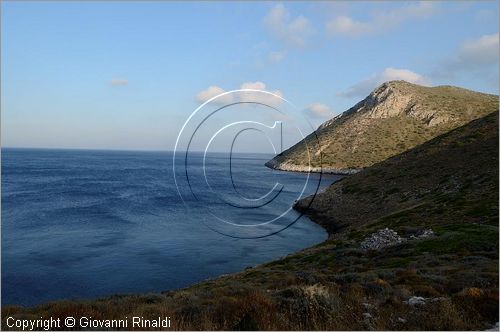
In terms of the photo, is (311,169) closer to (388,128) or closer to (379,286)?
(388,128)

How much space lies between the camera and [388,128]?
180 meters

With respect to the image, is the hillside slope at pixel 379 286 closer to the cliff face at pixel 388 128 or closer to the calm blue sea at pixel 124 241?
the calm blue sea at pixel 124 241

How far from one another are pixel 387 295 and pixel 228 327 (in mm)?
6403

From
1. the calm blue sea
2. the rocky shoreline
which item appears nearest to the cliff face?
the rocky shoreline

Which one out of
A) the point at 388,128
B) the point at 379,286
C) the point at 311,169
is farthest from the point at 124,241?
the point at 388,128

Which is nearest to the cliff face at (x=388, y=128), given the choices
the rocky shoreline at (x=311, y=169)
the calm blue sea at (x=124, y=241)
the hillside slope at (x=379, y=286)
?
the rocky shoreline at (x=311, y=169)

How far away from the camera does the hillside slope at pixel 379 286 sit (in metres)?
11.3

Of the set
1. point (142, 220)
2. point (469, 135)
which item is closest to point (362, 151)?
point (469, 135)

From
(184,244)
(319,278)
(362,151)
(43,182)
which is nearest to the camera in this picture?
(319,278)

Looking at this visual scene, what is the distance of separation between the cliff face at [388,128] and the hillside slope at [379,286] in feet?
347

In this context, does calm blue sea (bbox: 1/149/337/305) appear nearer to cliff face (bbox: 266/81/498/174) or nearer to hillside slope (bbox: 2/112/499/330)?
hillside slope (bbox: 2/112/499/330)

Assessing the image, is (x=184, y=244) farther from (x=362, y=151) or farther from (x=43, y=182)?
(x=362, y=151)

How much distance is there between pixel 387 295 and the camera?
13.8 meters

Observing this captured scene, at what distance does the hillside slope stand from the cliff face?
106 m
